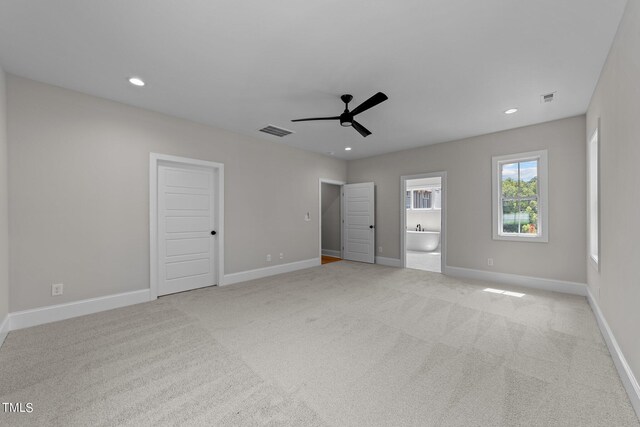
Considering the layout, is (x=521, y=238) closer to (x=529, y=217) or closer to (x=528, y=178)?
(x=529, y=217)

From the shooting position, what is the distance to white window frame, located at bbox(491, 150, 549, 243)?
4215 millimetres

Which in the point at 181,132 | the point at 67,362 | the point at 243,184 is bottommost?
the point at 67,362

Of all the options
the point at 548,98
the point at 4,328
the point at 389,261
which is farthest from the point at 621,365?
the point at 4,328

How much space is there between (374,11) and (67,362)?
3687 millimetres

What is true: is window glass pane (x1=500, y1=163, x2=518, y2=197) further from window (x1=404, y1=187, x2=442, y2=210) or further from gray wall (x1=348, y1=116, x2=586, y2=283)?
window (x1=404, y1=187, x2=442, y2=210)

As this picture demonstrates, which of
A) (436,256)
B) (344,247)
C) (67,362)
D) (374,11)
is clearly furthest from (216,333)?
(436,256)

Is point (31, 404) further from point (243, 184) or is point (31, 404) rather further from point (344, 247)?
point (344, 247)

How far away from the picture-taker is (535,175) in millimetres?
4391

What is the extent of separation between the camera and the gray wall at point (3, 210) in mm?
2600

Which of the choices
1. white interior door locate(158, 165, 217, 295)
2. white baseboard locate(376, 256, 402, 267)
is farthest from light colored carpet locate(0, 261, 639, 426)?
white baseboard locate(376, 256, 402, 267)

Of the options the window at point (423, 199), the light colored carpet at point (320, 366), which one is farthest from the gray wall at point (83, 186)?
the window at point (423, 199)

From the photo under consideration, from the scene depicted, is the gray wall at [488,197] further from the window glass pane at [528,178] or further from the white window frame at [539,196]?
the window glass pane at [528,178]

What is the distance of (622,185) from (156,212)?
5.01 meters

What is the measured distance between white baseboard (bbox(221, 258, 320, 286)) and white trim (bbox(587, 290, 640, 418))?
4525mm
